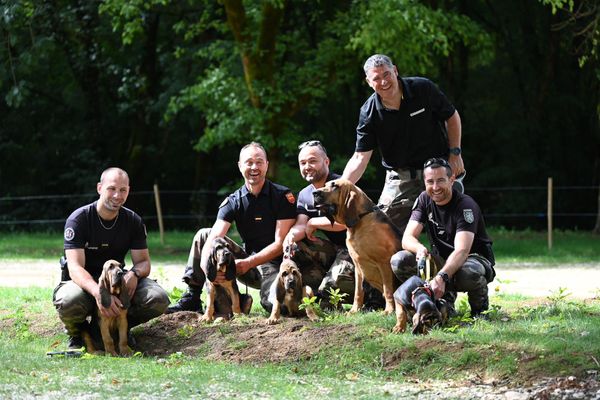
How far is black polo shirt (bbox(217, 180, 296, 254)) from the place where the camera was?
955 centimetres

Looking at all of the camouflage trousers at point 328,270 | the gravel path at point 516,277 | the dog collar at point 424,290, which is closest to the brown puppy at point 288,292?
the camouflage trousers at point 328,270

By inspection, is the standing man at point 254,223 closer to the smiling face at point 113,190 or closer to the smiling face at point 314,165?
the smiling face at point 314,165

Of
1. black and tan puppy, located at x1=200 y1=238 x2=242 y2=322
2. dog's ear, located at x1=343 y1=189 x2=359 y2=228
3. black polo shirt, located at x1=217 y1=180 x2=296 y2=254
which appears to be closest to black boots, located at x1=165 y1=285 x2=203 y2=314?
black and tan puppy, located at x1=200 y1=238 x2=242 y2=322

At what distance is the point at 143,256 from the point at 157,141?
2146 centimetres

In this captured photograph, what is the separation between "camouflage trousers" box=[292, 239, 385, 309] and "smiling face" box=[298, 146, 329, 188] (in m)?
0.63

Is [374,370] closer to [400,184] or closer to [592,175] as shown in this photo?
[400,184]

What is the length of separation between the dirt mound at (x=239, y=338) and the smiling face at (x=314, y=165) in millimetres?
1328

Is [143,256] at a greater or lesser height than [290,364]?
greater

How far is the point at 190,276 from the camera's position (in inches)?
390

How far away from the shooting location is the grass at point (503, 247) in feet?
61.9

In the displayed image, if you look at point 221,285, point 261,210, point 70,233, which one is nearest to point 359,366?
point 221,285

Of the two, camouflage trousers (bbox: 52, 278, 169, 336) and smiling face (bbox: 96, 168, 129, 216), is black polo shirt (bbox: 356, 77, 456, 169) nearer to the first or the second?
smiling face (bbox: 96, 168, 129, 216)

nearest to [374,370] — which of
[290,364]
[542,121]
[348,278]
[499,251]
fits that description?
[290,364]

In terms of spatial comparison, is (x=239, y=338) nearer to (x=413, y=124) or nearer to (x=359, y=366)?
(x=359, y=366)
